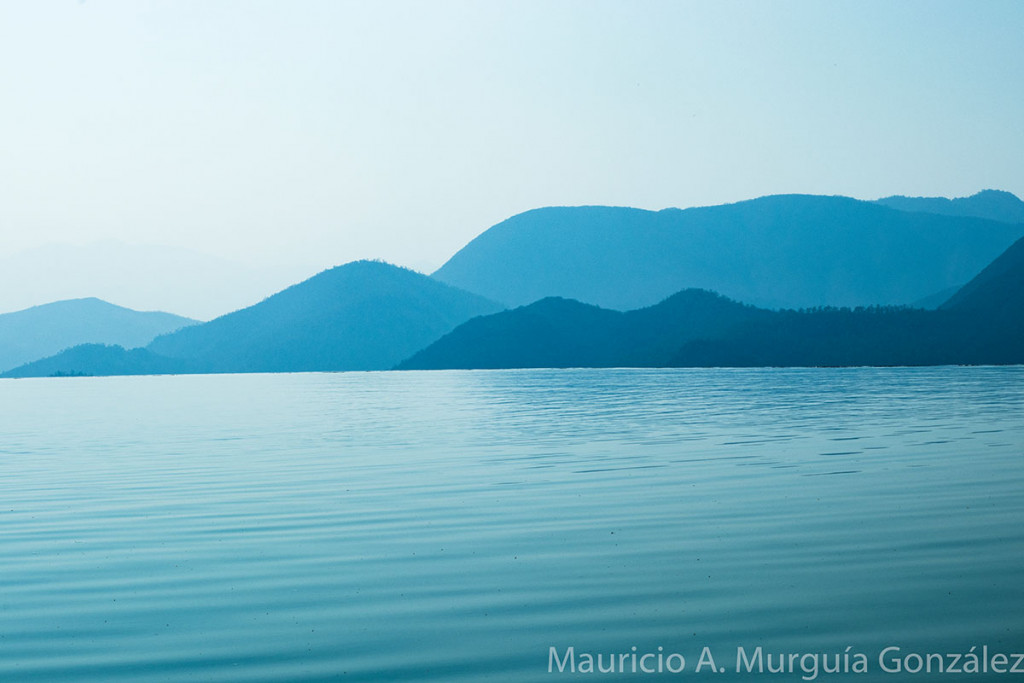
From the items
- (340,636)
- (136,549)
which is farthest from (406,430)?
(340,636)

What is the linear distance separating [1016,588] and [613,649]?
6.56 m

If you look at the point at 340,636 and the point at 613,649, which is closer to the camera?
the point at 613,649

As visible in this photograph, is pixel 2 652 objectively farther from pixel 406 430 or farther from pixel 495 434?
pixel 406 430

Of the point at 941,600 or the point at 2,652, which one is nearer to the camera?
the point at 2,652

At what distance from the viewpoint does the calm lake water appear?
13.1 metres

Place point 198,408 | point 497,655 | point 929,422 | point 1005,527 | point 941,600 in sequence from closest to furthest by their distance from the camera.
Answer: point 497,655 → point 941,600 → point 1005,527 → point 929,422 → point 198,408

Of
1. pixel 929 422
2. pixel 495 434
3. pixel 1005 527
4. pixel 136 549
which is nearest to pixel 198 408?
pixel 495 434

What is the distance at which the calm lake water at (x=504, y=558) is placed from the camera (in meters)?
13.1

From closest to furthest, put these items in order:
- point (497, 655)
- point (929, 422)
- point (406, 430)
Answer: point (497, 655)
point (929, 422)
point (406, 430)

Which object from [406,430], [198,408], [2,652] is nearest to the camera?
[2,652]

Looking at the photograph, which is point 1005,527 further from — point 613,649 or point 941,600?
point 613,649

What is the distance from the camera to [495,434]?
2014 inches

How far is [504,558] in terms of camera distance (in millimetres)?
18891

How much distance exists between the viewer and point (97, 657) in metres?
13.2
